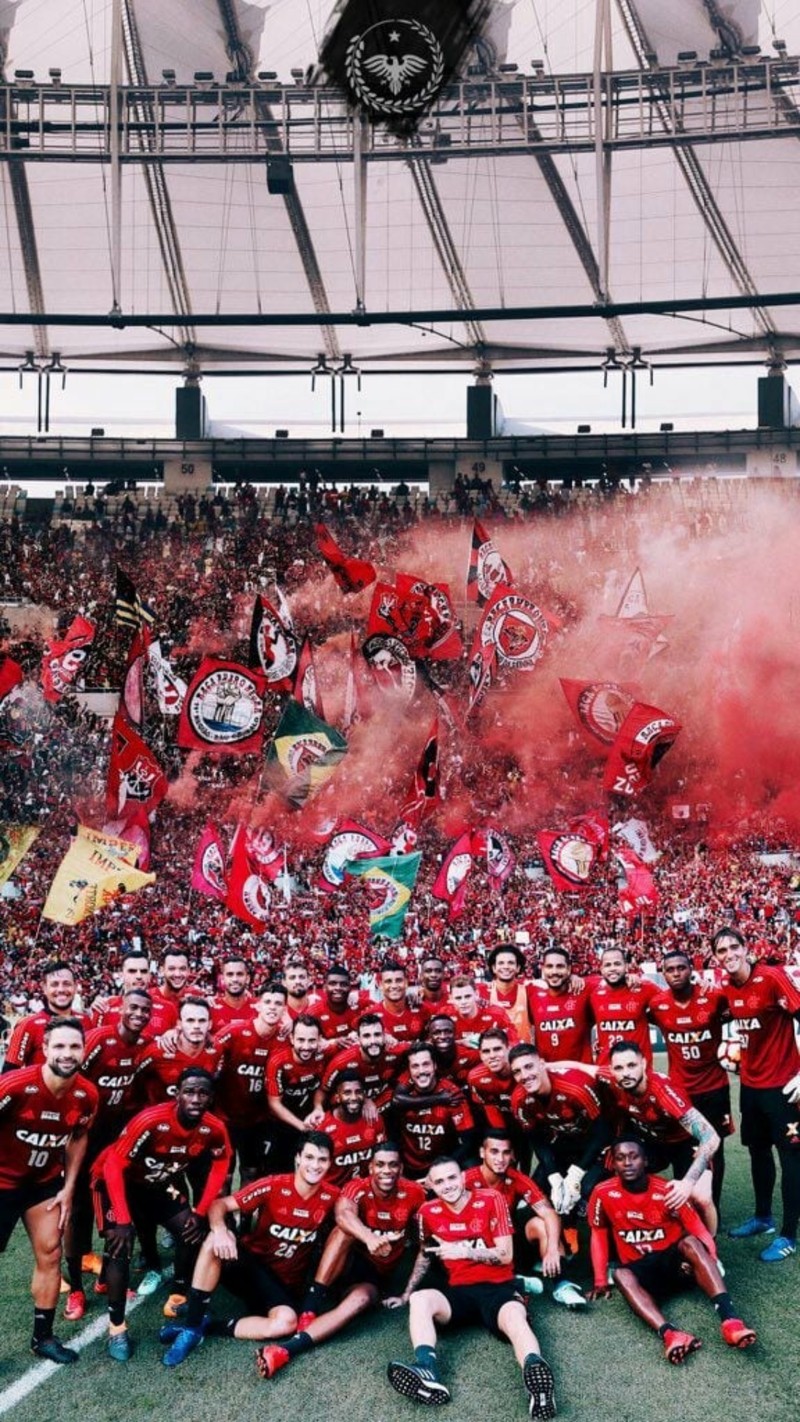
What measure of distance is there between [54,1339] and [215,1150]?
1.16 metres

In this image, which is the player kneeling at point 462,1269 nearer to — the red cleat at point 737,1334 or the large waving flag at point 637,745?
the red cleat at point 737,1334

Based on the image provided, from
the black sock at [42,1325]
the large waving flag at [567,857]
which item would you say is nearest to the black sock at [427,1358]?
the black sock at [42,1325]

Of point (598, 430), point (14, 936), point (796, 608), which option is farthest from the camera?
point (598, 430)

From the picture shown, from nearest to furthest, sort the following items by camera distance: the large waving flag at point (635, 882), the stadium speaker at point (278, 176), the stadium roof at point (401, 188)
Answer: the large waving flag at point (635, 882) < the stadium roof at point (401, 188) < the stadium speaker at point (278, 176)

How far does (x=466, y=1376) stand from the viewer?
244 inches

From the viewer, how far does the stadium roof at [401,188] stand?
83.2 feet

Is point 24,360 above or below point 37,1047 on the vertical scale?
above

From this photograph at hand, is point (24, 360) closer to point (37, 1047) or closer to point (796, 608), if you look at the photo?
point (796, 608)

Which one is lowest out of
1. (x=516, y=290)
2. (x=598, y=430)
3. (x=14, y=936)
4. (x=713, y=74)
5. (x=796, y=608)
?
(x=14, y=936)

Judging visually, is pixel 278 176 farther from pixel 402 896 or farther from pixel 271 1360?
pixel 271 1360

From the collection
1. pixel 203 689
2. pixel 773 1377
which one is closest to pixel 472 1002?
pixel 773 1377

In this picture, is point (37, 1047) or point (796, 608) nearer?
point (37, 1047)

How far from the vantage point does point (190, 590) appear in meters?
30.5

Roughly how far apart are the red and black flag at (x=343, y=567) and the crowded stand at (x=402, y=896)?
7 centimetres
